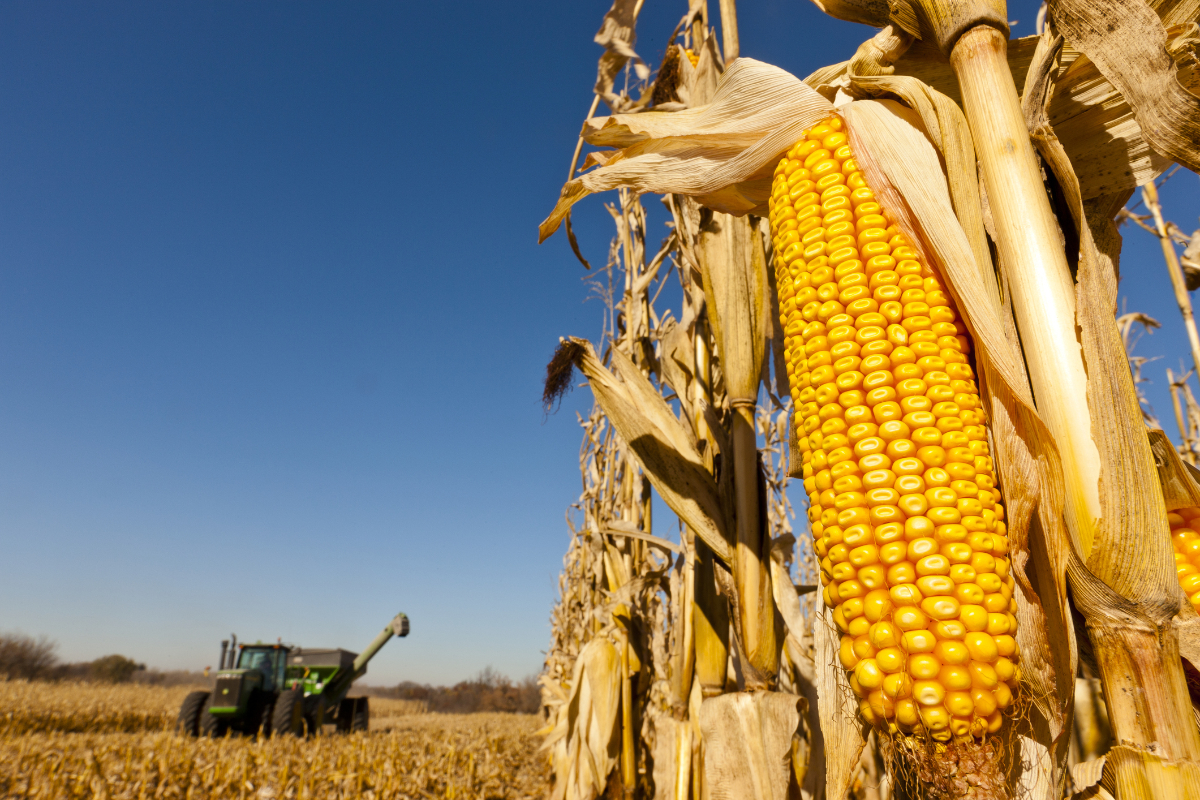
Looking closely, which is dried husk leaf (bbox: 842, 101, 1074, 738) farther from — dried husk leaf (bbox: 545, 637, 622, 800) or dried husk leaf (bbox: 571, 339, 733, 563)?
dried husk leaf (bbox: 545, 637, 622, 800)

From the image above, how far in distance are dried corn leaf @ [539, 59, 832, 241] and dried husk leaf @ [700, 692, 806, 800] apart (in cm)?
134

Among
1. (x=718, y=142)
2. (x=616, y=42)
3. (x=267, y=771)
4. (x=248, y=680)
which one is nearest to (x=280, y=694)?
(x=248, y=680)

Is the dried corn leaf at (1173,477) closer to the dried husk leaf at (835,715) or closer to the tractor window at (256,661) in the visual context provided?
the dried husk leaf at (835,715)

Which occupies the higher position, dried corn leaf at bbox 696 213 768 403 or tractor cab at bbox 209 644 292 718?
dried corn leaf at bbox 696 213 768 403

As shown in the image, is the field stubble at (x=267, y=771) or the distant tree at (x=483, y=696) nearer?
the field stubble at (x=267, y=771)

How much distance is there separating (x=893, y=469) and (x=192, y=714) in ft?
65.0

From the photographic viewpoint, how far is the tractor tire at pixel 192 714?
1526 centimetres

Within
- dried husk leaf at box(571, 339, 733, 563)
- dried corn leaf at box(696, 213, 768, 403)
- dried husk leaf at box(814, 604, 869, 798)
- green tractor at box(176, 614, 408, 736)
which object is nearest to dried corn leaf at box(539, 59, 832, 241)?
dried corn leaf at box(696, 213, 768, 403)

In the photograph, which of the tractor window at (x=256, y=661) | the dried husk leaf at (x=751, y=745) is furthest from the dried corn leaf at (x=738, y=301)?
the tractor window at (x=256, y=661)

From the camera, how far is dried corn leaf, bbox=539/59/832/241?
1386 millimetres

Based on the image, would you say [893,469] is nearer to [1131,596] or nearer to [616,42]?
[1131,596]

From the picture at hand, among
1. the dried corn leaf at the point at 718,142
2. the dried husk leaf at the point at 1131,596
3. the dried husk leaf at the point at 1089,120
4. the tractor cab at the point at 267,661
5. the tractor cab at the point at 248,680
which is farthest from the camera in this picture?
the tractor cab at the point at 267,661

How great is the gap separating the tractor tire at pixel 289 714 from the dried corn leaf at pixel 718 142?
642 inches

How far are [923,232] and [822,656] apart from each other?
81cm
